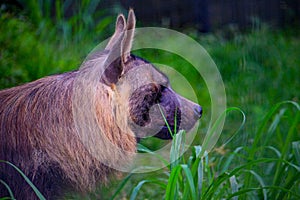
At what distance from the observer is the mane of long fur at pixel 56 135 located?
11.3 ft

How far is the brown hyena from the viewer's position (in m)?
3.45

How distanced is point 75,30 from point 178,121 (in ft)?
10.2

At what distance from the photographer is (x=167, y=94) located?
386 cm

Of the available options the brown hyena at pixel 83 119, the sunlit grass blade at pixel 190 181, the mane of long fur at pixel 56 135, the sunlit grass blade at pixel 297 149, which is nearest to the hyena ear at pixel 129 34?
the brown hyena at pixel 83 119

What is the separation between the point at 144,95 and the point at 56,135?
54 cm

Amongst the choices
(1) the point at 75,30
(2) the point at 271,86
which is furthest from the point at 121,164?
(1) the point at 75,30

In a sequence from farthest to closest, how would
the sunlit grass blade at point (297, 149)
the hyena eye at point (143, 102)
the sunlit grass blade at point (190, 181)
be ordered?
the hyena eye at point (143, 102)
the sunlit grass blade at point (297, 149)
the sunlit grass blade at point (190, 181)

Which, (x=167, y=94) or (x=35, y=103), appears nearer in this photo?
(x=35, y=103)

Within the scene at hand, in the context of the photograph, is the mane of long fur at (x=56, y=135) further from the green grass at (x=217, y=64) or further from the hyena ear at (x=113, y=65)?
the green grass at (x=217, y=64)

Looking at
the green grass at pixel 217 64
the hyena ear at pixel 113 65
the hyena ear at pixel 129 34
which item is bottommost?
the green grass at pixel 217 64

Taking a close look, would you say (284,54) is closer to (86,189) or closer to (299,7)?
(299,7)

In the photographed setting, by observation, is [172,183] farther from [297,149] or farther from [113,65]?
[113,65]

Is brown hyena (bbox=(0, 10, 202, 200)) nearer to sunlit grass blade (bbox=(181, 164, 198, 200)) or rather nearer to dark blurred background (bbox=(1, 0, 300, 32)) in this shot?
sunlit grass blade (bbox=(181, 164, 198, 200))

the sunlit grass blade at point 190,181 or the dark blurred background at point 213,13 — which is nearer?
the sunlit grass blade at point 190,181
